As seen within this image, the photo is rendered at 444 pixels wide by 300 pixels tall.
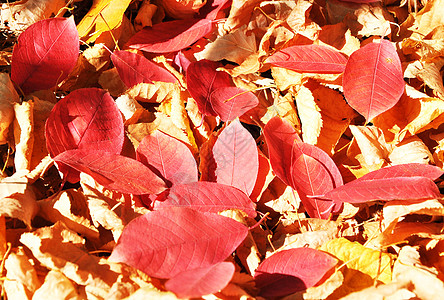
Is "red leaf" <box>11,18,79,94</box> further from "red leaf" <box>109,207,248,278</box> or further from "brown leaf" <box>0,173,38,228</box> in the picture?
"red leaf" <box>109,207,248,278</box>

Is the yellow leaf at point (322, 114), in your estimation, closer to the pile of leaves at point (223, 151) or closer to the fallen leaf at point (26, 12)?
the pile of leaves at point (223, 151)

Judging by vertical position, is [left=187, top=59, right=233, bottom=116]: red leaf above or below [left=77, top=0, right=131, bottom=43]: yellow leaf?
below

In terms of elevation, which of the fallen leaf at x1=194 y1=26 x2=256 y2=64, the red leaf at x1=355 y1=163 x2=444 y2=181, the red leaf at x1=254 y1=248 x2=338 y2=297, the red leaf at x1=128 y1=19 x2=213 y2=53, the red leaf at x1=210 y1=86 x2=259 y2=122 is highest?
the red leaf at x1=128 y1=19 x2=213 y2=53

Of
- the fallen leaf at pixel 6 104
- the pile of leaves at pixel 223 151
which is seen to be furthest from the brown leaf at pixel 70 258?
the fallen leaf at pixel 6 104

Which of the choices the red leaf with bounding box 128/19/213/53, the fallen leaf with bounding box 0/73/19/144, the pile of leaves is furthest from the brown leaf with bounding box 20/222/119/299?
the red leaf with bounding box 128/19/213/53

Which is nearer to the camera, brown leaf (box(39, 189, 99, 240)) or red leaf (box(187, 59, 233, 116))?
brown leaf (box(39, 189, 99, 240))

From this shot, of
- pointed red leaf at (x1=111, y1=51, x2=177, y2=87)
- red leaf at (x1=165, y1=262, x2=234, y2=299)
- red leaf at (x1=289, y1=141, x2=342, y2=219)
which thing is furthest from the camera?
pointed red leaf at (x1=111, y1=51, x2=177, y2=87)

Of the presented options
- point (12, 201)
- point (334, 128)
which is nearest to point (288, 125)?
point (334, 128)
